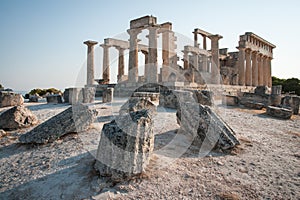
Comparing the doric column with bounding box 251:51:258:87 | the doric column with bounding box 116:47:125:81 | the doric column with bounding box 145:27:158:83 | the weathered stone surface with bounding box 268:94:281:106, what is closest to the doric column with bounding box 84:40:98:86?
the doric column with bounding box 116:47:125:81

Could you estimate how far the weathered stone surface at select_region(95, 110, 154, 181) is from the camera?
281 cm

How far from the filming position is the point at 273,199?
248 centimetres

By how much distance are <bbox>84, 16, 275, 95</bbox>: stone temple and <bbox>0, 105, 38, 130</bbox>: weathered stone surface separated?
939 cm

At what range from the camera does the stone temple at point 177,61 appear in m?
15.8

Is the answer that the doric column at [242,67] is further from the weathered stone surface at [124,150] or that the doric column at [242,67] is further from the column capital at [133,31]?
the weathered stone surface at [124,150]

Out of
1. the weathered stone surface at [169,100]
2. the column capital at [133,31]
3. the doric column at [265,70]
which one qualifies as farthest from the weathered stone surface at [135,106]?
the doric column at [265,70]

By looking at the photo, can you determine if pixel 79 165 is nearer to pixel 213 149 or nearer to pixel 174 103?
pixel 213 149

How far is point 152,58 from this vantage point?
52.5ft

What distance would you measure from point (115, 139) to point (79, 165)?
0.93 metres

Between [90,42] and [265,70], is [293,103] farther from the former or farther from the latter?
[265,70]

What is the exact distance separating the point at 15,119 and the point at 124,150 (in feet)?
12.9

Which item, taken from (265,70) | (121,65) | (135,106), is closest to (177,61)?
(121,65)

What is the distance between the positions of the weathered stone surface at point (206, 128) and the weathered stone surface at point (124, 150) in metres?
1.72

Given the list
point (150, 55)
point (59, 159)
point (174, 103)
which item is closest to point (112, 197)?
point (59, 159)
